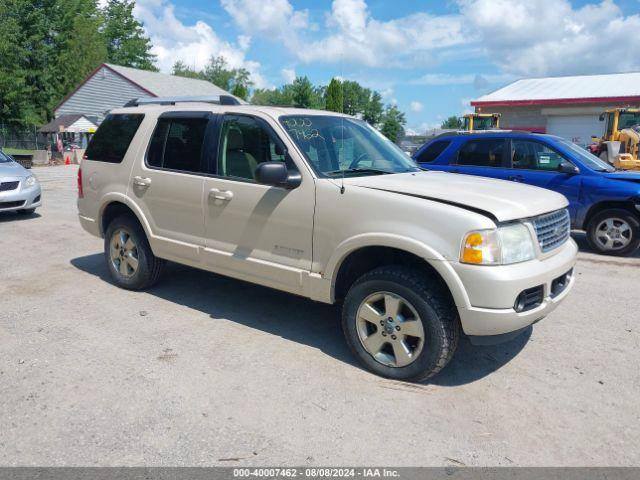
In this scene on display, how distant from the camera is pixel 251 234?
4.51m

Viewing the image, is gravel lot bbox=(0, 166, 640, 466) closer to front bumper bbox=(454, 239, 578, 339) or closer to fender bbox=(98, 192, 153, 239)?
front bumper bbox=(454, 239, 578, 339)

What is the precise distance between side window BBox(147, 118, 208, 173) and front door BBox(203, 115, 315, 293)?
29 centimetres

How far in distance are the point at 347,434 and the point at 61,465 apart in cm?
157

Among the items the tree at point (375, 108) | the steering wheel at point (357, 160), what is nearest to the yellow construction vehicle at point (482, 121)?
the steering wheel at point (357, 160)

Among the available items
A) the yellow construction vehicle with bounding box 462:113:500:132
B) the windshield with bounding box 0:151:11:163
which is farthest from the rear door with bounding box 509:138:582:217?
the yellow construction vehicle with bounding box 462:113:500:132

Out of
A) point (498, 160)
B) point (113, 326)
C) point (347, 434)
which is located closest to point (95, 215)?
point (113, 326)

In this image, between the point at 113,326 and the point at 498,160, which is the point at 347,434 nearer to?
the point at 113,326

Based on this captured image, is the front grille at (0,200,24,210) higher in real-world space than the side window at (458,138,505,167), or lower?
lower

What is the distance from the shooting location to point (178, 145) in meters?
5.17

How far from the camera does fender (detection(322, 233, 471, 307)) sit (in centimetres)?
345

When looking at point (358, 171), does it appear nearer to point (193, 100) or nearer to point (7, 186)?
point (193, 100)

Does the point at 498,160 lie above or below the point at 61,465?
above

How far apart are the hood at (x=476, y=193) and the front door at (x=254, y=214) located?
1.67 feet

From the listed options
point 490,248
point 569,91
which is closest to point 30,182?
point 490,248
